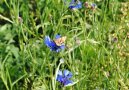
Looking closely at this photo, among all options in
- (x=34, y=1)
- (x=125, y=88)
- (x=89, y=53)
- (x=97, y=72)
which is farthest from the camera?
(x=34, y=1)

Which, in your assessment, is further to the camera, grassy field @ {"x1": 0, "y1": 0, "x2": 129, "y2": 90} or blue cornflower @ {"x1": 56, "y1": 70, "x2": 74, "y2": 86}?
grassy field @ {"x1": 0, "y1": 0, "x2": 129, "y2": 90}

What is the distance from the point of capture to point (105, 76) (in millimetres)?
1690

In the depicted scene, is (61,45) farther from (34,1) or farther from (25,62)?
(34,1)

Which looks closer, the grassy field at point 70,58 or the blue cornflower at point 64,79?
the blue cornflower at point 64,79

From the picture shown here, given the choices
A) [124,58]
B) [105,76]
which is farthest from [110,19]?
[105,76]

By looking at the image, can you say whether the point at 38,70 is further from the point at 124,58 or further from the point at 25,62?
the point at 124,58

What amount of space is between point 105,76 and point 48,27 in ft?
1.56

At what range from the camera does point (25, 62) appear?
6.19 ft

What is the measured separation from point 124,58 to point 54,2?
53 cm

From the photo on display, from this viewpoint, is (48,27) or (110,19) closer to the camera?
(48,27)

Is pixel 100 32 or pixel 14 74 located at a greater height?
pixel 100 32

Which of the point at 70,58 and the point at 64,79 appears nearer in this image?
the point at 64,79

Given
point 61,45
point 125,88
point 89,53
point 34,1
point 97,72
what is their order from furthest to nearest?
1. point 34,1
2. point 89,53
3. point 97,72
4. point 125,88
5. point 61,45

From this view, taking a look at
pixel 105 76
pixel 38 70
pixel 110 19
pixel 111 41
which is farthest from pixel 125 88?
pixel 110 19
